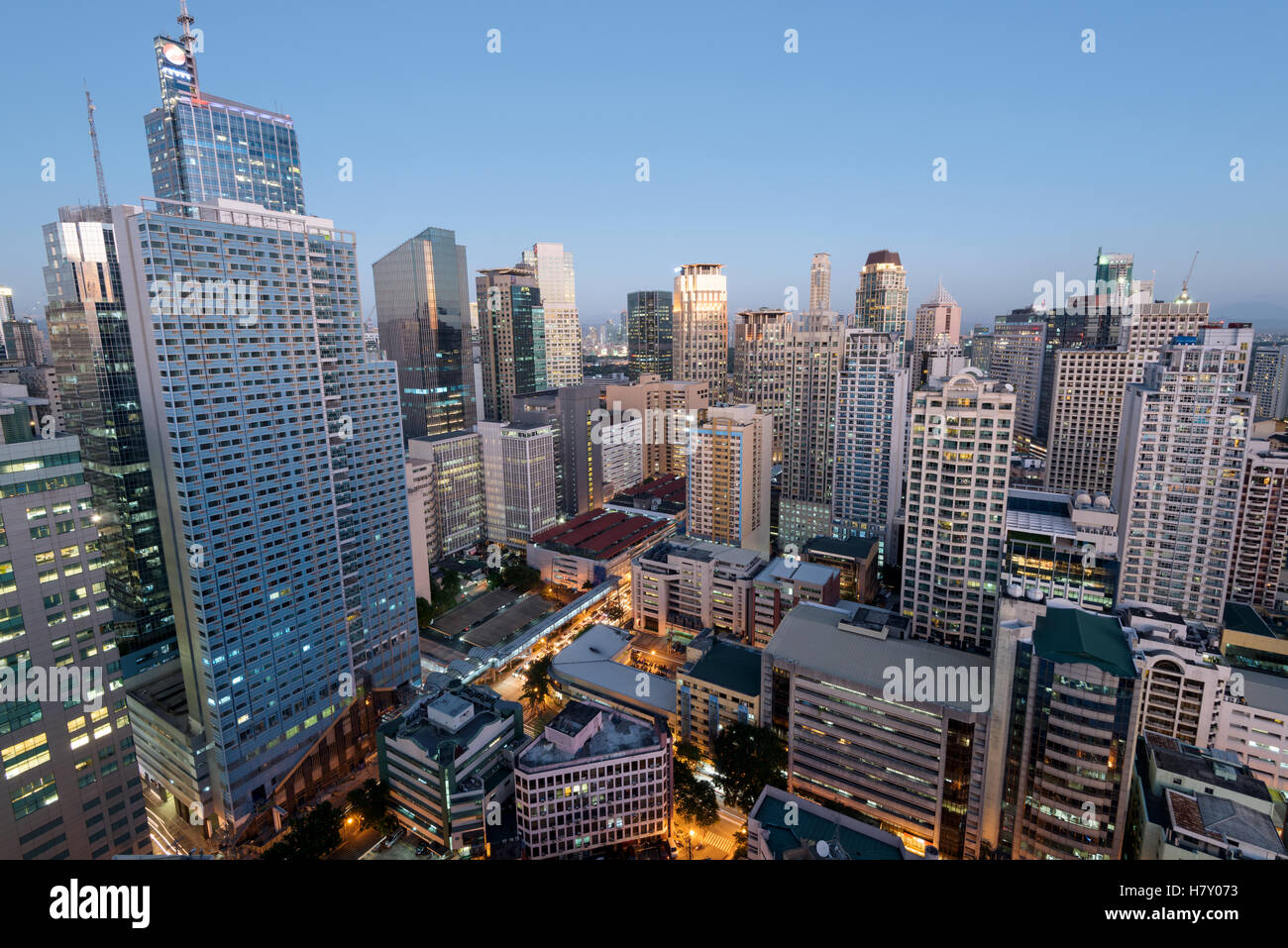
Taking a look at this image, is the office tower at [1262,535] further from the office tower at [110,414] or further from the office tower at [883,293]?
the office tower at [883,293]

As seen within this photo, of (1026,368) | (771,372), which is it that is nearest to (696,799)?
(771,372)

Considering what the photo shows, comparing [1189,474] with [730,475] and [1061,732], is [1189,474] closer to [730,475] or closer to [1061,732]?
[1061,732]

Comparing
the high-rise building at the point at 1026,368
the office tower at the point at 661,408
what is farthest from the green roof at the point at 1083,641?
the high-rise building at the point at 1026,368

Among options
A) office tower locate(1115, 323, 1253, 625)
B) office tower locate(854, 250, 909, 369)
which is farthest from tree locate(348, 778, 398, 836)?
office tower locate(854, 250, 909, 369)

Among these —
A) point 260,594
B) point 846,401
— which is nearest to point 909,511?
point 846,401

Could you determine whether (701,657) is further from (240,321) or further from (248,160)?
(248,160)

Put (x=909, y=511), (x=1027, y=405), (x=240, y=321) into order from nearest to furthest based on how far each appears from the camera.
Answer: (x=240, y=321), (x=909, y=511), (x=1027, y=405)
